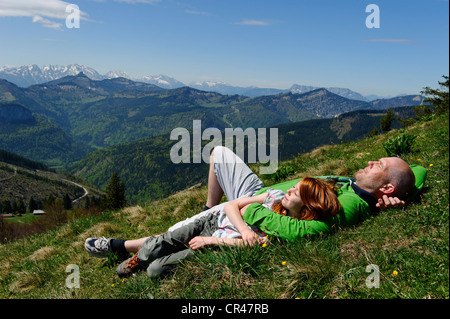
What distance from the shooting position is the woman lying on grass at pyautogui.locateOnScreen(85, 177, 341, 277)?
4.20 m

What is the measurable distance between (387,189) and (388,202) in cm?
23

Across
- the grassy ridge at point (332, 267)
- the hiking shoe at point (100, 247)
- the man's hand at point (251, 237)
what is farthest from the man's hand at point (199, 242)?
the hiking shoe at point (100, 247)

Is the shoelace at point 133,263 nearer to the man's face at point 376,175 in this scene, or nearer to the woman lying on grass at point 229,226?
the woman lying on grass at point 229,226

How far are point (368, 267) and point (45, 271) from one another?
6495 millimetres

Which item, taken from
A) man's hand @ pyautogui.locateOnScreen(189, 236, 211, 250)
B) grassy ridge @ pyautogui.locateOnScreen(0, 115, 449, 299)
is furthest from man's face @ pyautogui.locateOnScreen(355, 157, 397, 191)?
man's hand @ pyautogui.locateOnScreen(189, 236, 211, 250)

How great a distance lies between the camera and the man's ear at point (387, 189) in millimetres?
4652

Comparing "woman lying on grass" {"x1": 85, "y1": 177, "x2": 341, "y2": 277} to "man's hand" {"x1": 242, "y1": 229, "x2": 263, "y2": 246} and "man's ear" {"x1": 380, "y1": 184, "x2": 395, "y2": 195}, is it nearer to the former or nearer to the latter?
"man's hand" {"x1": 242, "y1": 229, "x2": 263, "y2": 246}

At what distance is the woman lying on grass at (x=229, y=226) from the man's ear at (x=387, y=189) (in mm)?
833

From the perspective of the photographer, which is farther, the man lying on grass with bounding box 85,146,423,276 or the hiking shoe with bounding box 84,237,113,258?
the hiking shoe with bounding box 84,237,113,258

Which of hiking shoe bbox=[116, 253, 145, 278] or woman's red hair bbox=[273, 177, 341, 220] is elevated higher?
woman's red hair bbox=[273, 177, 341, 220]

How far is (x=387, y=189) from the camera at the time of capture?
4.71 m

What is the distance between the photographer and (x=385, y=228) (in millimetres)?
4102

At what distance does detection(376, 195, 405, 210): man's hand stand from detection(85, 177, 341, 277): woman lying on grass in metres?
0.79
